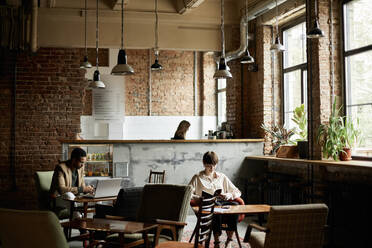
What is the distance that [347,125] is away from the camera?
6172 millimetres

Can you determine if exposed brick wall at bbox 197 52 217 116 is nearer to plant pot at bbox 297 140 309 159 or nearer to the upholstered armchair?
plant pot at bbox 297 140 309 159

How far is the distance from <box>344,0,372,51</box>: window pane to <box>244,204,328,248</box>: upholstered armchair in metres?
3.46

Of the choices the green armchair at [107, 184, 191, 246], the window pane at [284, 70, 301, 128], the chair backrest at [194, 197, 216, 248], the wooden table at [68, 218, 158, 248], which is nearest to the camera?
the wooden table at [68, 218, 158, 248]

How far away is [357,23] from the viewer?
21.6ft

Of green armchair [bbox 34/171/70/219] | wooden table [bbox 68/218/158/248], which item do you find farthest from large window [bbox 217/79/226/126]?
wooden table [bbox 68/218/158/248]

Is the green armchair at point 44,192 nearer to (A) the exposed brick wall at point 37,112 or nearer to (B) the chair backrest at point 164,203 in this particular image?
(B) the chair backrest at point 164,203

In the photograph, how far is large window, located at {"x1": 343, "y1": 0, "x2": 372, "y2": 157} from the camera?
634 cm

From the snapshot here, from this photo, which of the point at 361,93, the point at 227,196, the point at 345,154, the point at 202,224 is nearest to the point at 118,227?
the point at 202,224

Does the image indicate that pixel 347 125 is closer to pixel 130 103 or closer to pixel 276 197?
pixel 276 197

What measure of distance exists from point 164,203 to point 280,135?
391 cm

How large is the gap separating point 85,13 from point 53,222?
20.8 feet

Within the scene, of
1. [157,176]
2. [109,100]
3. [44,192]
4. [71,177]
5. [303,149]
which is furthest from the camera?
[109,100]

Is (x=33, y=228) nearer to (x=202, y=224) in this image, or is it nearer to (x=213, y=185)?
(x=202, y=224)

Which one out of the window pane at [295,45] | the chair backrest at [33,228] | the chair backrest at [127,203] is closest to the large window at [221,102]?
the window pane at [295,45]
